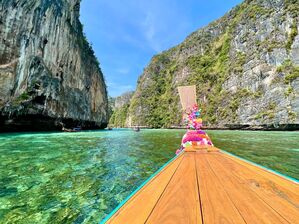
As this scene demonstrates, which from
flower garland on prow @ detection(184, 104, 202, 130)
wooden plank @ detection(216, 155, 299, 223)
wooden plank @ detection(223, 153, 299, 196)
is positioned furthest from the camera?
flower garland on prow @ detection(184, 104, 202, 130)

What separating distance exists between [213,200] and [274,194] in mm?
838

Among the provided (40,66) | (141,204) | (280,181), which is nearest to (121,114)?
(40,66)

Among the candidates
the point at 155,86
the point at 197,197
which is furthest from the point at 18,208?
the point at 155,86

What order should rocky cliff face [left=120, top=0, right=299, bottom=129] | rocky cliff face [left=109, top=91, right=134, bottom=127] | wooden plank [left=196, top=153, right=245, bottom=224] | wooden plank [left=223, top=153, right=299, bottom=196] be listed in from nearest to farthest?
wooden plank [left=196, top=153, right=245, bottom=224] → wooden plank [left=223, top=153, right=299, bottom=196] → rocky cliff face [left=120, top=0, right=299, bottom=129] → rocky cliff face [left=109, top=91, right=134, bottom=127]

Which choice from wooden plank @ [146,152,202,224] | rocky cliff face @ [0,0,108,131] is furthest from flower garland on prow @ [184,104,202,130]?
rocky cliff face @ [0,0,108,131]

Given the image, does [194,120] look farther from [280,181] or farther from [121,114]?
[121,114]

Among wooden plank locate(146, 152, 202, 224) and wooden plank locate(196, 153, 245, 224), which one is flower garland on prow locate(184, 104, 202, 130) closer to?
wooden plank locate(196, 153, 245, 224)

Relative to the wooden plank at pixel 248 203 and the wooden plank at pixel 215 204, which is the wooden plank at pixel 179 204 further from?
the wooden plank at pixel 248 203

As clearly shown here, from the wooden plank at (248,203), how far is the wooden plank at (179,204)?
426mm

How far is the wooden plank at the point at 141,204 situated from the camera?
170 centimetres

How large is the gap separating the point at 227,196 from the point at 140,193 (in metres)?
1.08

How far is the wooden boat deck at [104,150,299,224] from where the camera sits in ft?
5.56

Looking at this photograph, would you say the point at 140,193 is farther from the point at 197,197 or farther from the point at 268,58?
the point at 268,58

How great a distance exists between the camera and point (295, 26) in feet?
138
